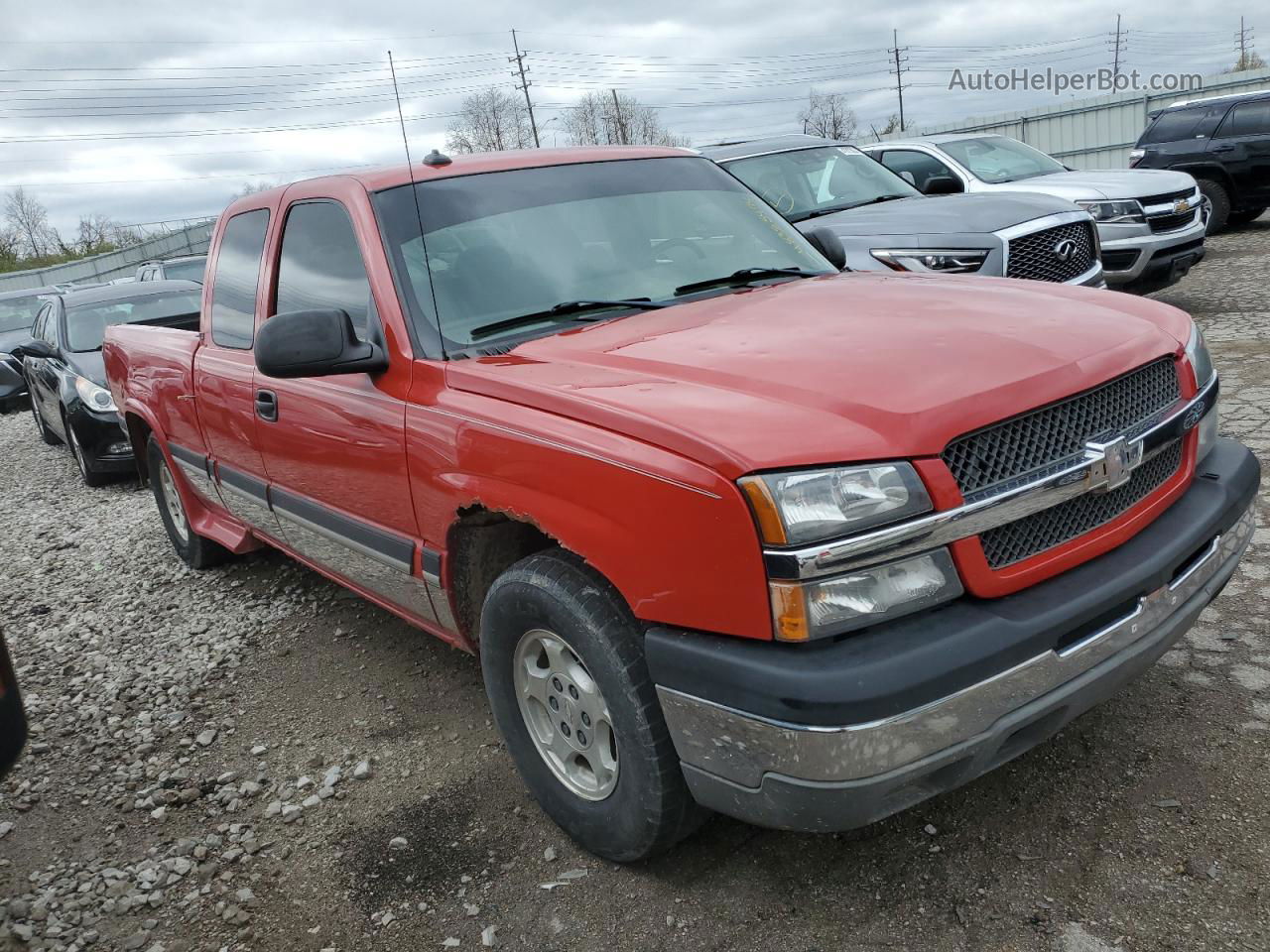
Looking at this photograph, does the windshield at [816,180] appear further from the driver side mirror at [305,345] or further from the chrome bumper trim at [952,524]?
the chrome bumper trim at [952,524]

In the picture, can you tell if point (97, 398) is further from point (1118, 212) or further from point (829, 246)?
point (1118, 212)

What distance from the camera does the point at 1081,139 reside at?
70.9 feet

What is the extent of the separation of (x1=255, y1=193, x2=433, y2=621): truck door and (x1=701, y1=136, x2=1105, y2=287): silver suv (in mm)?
3400

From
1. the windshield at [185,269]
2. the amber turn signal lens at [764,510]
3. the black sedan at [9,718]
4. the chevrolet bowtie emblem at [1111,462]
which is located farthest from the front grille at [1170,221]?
the windshield at [185,269]

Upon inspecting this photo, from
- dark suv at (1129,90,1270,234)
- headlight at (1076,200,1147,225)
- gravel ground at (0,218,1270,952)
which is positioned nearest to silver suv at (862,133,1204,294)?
headlight at (1076,200,1147,225)

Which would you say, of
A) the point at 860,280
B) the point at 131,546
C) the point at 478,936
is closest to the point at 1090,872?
the point at 478,936

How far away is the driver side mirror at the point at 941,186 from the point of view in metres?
8.67

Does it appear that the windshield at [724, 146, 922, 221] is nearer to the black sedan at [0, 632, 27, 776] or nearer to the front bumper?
the front bumper

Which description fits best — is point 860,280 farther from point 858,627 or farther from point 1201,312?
point 1201,312

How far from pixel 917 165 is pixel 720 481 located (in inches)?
367

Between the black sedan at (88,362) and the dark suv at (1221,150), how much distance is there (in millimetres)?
12438

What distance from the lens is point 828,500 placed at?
2.02 meters

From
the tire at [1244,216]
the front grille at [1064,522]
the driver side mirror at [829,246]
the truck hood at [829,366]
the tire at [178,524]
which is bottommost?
the tire at [1244,216]

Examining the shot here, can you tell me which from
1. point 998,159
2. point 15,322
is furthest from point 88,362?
point 998,159
